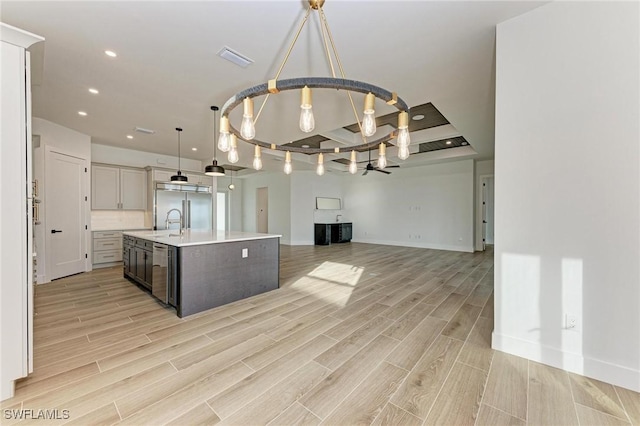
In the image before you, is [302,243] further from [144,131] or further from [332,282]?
[144,131]

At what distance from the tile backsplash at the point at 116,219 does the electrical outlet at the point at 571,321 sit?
305 inches

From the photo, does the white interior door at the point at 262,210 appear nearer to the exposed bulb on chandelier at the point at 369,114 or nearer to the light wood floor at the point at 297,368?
the light wood floor at the point at 297,368

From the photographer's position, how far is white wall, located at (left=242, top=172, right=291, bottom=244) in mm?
9234

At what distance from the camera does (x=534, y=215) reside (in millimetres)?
2047

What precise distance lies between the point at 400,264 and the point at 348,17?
4899 millimetres

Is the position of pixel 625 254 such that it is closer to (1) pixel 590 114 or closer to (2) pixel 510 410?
(1) pixel 590 114

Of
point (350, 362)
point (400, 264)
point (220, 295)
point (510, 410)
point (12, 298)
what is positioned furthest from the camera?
point (400, 264)

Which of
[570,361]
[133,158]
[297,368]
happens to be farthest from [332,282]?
[133,158]

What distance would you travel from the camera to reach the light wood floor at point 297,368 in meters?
1.51

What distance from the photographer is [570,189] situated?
6.24ft

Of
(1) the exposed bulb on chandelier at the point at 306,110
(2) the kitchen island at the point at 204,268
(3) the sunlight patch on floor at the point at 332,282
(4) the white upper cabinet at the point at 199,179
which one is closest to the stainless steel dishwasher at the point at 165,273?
(2) the kitchen island at the point at 204,268

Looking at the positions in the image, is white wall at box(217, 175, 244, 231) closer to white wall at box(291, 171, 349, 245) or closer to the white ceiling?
white wall at box(291, 171, 349, 245)

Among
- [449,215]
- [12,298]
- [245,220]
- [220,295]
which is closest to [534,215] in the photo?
[220,295]

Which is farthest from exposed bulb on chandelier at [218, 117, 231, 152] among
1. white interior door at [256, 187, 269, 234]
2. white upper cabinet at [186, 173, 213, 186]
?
white interior door at [256, 187, 269, 234]
